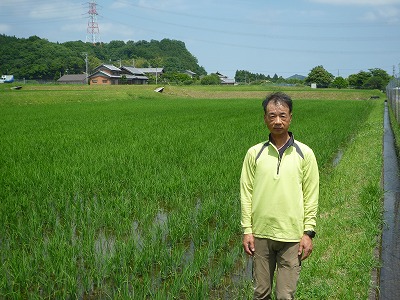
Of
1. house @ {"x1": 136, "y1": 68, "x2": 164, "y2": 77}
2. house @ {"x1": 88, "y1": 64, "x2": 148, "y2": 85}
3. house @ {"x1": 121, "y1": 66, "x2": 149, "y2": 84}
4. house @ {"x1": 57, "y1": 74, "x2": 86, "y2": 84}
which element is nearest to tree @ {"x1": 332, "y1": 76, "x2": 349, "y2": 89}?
house @ {"x1": 136, "y1": 68, "x2": 164, "y2": 77}

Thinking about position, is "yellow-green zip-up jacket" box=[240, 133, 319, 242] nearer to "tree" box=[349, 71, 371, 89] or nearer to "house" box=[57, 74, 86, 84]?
"house" box=[57, 74, 86, 84]

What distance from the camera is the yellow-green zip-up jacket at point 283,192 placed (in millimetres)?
2289

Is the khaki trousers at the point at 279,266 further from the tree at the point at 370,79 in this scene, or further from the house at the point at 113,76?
the tree at the point at 370,79

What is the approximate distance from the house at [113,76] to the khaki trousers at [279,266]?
5898cm

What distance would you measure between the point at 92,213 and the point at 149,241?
1.12 m

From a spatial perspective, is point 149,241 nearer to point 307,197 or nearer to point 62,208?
point 62,208

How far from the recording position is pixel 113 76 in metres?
60.2

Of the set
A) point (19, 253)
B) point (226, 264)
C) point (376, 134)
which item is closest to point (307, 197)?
point (226, 264)

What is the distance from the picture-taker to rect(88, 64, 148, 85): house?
59844 mm

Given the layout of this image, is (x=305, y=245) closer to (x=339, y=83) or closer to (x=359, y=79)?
(x=339, y=83)

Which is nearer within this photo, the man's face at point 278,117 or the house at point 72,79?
the man's face at point 278,117

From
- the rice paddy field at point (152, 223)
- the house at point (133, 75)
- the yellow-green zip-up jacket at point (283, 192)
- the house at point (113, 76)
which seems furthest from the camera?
the house at point (133, 75)

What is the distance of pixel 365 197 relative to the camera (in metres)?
5.46

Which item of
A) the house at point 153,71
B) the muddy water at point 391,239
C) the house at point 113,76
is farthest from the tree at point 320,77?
the muddy water at point 391,239
